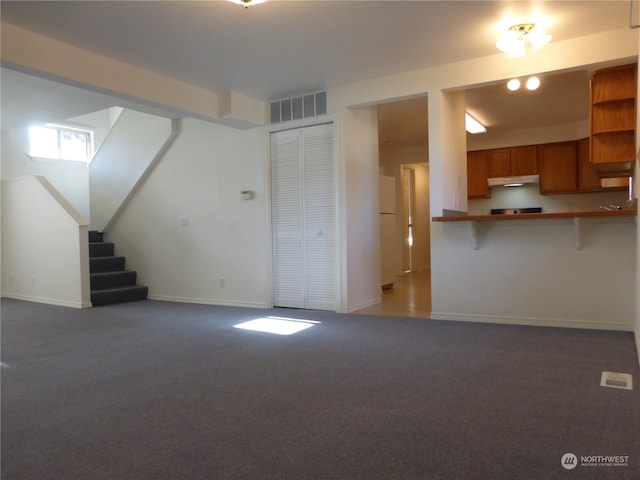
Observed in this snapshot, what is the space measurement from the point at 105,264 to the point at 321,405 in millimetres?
5725

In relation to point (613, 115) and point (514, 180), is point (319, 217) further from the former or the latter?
point (514, 180)

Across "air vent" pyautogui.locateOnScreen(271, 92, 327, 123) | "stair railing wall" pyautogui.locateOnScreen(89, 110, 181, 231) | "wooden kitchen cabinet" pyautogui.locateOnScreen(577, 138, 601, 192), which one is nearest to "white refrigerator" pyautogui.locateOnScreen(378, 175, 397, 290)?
"air vent" pyautogui.locateOnScreen(271, 92, 327, 123)

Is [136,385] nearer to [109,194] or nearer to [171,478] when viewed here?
[171,478]

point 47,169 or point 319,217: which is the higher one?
point 47,169

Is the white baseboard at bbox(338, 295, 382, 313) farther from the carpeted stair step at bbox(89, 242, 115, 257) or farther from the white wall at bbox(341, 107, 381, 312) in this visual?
the carpeted stair step at bbox(89, 242, 115, 257)

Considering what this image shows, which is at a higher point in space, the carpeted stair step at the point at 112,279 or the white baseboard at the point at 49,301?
the carpeted stair step at the point at 112,279

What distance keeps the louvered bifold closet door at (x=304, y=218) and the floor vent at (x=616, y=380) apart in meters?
2.99

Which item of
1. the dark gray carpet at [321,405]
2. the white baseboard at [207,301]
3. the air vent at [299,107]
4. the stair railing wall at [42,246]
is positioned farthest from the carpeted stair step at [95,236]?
the air vent at [299,107]

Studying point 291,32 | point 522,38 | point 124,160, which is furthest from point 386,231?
point 124,160

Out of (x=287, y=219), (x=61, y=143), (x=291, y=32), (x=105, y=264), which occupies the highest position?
(x=61, y=143)

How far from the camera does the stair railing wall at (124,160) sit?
22.2 ft

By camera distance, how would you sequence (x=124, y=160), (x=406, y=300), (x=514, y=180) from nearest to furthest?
(x=406, y=300), (x=124, y=160), (x=514, y=180)

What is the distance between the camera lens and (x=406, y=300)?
238 inches

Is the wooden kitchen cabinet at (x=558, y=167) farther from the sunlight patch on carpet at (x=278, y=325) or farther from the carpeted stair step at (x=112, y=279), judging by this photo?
the carpeted stair step at (x=112, y=279)
